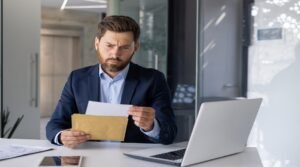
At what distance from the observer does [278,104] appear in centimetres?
338

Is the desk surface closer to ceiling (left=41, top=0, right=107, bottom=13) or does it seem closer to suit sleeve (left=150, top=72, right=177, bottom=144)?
suit sleeve (left=150, top=72, right=177, bottom=144)

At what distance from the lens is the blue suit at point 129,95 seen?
1717mm

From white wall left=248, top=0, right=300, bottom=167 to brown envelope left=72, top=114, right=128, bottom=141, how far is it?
226 cm

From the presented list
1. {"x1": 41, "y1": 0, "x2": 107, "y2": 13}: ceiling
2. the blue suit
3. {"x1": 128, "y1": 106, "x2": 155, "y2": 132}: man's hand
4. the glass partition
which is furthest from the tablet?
{"x1": 41, "y1": 0, "x2": 107, "y2": 13}: ceiling

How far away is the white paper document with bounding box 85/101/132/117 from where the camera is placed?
1.51m

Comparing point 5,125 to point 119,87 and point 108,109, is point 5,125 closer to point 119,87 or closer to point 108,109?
point 119,87

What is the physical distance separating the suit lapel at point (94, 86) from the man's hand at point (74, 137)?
0.29 metres

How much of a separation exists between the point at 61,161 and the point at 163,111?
22.3 inches

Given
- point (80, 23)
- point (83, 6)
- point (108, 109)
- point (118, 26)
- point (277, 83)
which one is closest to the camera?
point (108, 109)

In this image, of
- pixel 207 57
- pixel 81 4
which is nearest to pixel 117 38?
pixel 207 57

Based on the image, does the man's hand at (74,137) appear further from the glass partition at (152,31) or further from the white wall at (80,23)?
the white wall at (80,23)

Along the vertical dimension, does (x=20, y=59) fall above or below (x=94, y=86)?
above

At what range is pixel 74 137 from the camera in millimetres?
1452

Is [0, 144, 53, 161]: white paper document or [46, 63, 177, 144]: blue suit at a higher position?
[46, 63, 177, 144]: blue suit
